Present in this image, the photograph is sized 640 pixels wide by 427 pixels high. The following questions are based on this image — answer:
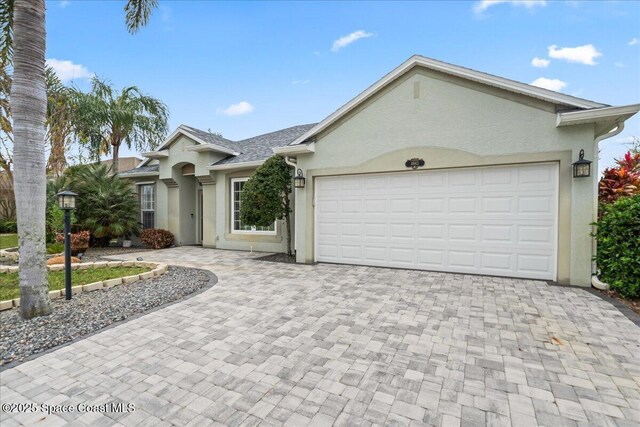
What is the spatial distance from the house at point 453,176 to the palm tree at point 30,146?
5.83m

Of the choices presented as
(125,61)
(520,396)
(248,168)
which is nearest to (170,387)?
(520,396)

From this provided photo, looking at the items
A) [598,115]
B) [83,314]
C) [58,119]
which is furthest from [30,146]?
[58,119]

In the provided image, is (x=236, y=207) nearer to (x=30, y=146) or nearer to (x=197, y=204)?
(x=197, y=204)

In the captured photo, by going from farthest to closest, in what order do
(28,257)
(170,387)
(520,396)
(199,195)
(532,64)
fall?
(199,195)
(532,64)
(28,257)
(170,387)
(520,396)

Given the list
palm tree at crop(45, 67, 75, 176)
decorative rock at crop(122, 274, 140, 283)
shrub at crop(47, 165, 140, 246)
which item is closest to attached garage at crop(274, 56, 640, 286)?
decorative rock at crop(122, 274, 140, 283)

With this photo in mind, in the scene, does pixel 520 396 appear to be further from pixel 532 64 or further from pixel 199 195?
pixel 199 195

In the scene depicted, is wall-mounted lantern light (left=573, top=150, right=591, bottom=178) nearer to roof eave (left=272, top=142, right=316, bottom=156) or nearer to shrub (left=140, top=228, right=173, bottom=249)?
roof eave (left=272, top=142, right=316, bottom=156)

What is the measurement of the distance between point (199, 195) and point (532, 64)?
48.1ft

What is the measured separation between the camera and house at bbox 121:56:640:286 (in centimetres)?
642

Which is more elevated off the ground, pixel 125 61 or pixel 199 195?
pixel 125 61

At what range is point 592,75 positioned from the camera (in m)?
9.45

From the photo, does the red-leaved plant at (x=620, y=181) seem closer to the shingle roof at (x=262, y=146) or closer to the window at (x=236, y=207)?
the shingle roof at (x=262, y=146)

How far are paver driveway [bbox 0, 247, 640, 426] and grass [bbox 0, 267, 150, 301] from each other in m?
3.11

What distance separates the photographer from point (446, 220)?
25.1 ft
